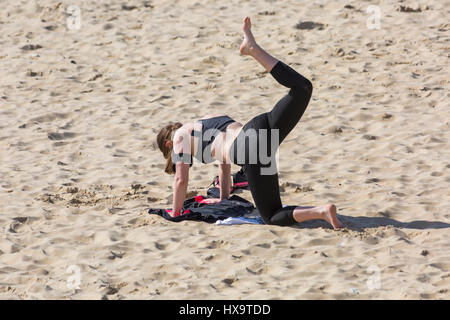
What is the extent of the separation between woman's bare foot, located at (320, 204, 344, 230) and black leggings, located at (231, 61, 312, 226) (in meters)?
0.23

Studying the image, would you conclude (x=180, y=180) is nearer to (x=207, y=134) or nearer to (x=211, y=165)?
(x=207, y=134)

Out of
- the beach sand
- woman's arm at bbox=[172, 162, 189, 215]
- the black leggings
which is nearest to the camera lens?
the beach sand

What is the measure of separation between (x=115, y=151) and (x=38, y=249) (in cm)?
221

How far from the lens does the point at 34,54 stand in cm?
1015

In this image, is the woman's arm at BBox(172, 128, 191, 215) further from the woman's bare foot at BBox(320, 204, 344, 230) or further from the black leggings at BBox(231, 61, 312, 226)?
the woman's bare foot at BBox(320, 204, 344, 230)

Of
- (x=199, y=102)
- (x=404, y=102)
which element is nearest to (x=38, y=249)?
(x=199, y=102)

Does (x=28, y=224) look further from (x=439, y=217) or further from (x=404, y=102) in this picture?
(x=404, y=102)

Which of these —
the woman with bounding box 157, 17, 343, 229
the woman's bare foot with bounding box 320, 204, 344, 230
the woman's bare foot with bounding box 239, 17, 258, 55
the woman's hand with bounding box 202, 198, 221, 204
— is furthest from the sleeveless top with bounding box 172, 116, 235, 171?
the woman's bare foot with bounding box 320, 204, 344, 230

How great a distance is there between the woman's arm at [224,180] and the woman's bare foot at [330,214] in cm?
100

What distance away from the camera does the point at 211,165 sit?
7359 millimetres

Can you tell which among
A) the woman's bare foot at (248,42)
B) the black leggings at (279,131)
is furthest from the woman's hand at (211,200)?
the woman's bare foot at (248,42)

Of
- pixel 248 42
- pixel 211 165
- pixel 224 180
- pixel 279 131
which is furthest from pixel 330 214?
pixel 211 165

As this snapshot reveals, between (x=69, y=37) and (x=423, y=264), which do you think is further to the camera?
(x=69, y=37)

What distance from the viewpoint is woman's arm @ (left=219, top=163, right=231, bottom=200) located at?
6.34m
